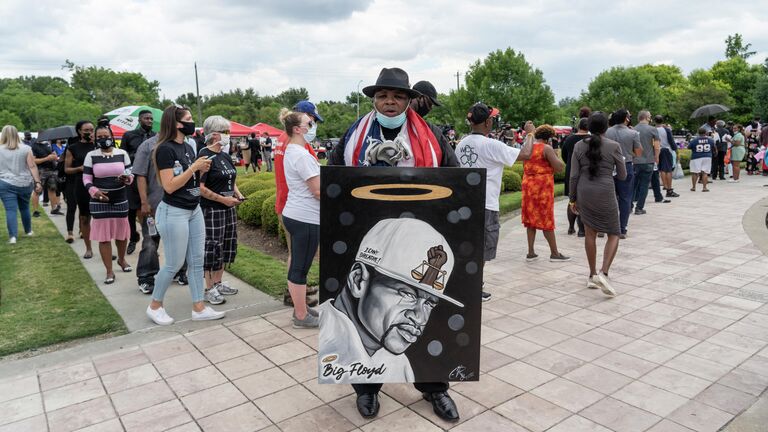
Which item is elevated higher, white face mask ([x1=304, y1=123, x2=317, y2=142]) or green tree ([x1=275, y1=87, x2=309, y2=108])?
green tree ([x1=275, y1=87, x2=309, y2=108])

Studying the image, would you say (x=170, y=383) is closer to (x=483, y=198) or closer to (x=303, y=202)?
(x=303, y=202)

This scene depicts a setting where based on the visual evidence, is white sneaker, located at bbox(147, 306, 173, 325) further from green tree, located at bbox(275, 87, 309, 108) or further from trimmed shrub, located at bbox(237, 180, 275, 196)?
green tree, located at bbox(275, 87, 309, 108)

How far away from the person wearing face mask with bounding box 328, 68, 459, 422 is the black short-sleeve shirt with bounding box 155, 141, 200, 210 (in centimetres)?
181

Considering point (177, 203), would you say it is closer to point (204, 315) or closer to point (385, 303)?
point (204, 315)

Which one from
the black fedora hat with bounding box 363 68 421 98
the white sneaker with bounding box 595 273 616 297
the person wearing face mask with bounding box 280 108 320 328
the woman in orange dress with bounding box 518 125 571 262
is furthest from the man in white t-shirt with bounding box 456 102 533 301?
the black fedora hat with bounding box 363 68 421 98

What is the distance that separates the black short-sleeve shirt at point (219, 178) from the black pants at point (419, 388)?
2721 mm

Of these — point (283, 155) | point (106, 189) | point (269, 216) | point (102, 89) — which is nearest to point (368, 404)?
point (283, 155)

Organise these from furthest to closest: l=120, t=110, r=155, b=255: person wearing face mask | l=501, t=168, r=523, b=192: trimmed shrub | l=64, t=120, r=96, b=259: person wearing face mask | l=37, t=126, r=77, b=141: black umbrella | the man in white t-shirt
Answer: l=501, t=168, r=523, b=192: trimmed shrub
l=37, t=126, r=77, b=141: black umbrella
l=64, t=120, r=96, b=259: person wearing face mask
l=120, t=110, r=155, b=255: person wearing face mask
the man in white t-shirt

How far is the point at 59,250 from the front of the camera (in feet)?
25.1

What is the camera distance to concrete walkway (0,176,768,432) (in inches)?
118

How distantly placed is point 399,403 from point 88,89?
297 ft

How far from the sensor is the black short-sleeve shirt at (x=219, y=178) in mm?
4969
